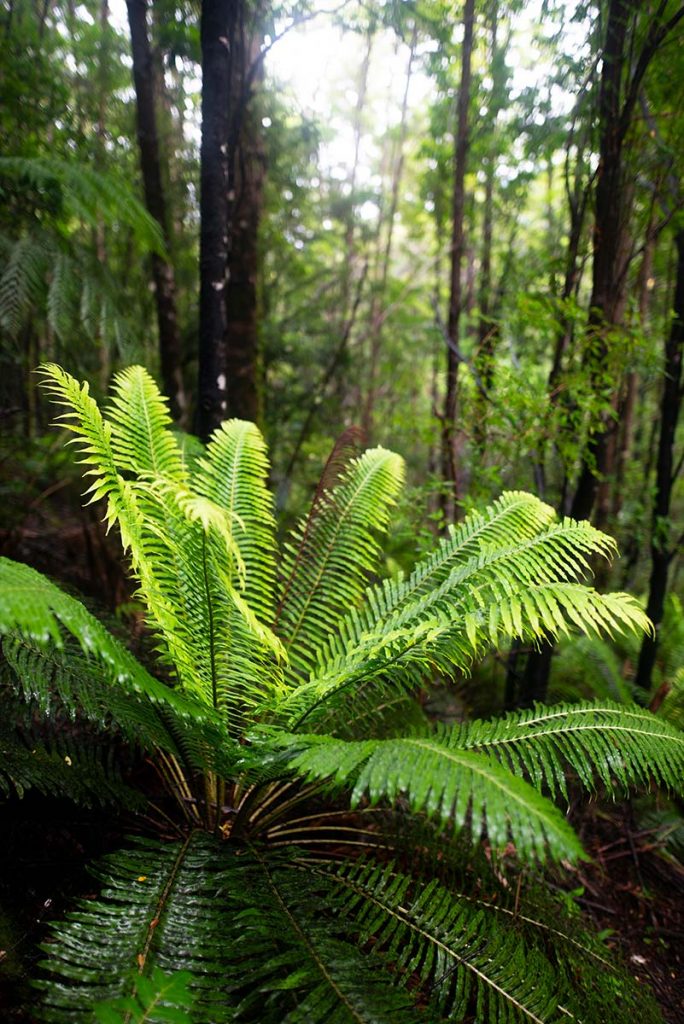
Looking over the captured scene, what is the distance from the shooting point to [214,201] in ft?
8.73

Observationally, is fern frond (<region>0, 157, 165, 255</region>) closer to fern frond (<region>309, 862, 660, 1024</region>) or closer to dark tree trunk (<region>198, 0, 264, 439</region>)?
dark tree trunk (<region>198, 0, 264, 439</region>)

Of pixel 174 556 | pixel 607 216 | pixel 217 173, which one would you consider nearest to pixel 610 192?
pixel 607 216

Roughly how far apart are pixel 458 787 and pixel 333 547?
4.41 ft

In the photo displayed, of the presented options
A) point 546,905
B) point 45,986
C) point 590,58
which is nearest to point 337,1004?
point 45,986

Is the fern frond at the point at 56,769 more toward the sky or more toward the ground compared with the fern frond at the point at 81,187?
more toward the ground

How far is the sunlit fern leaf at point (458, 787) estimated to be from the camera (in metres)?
0.92

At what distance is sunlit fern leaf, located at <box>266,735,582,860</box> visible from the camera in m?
0.92

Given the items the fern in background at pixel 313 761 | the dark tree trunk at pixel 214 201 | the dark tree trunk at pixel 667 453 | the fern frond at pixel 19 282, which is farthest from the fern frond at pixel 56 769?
the dark tree trunk at pixel 667 453

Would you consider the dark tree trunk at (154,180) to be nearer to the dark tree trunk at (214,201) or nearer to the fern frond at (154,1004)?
the dark tree trunk at (214,201)

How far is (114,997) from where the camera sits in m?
1.00

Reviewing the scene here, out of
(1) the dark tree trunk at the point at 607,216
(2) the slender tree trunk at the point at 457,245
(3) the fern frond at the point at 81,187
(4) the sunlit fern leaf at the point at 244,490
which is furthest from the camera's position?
(2) the slender tree trunk at the point at 457,245

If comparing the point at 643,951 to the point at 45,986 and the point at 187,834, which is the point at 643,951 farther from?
the point at 45,986

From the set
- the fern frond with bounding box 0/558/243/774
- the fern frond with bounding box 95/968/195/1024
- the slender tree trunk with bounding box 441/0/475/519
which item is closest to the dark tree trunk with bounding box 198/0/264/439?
the slender tree trunk with bounding box 441/0/475/519

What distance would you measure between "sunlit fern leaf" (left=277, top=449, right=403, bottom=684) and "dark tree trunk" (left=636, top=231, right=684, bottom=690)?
2165 mm
